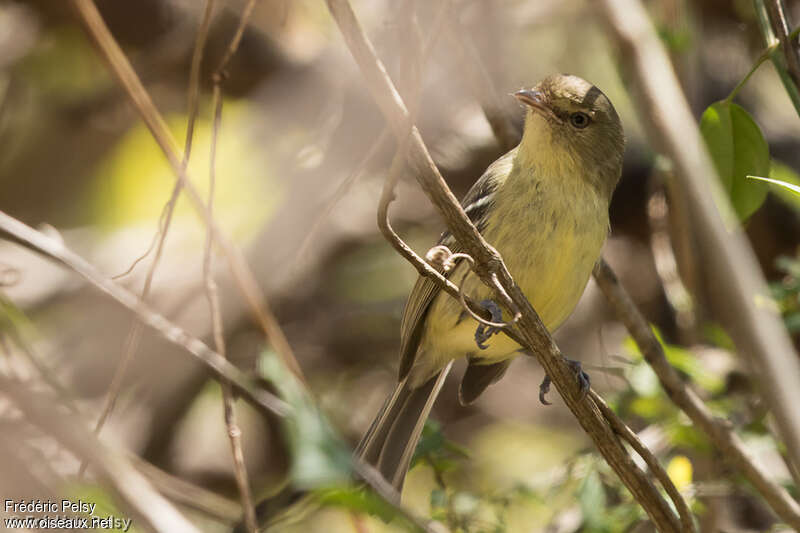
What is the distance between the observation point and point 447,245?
11.4 feet

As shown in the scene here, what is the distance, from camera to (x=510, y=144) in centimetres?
373

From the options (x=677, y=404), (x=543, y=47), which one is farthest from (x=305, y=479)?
(x=543, y=47)

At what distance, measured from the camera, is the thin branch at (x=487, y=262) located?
1.81 metres

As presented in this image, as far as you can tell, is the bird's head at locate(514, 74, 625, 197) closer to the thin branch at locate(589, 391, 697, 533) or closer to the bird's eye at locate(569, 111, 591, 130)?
the bird's eye at locate(569, 111, 591, 130)

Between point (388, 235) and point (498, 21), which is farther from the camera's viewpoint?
point (498, 21)

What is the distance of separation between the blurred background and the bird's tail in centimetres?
79

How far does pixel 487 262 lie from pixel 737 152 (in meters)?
0.93

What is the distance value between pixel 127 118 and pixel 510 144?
263 centimetres

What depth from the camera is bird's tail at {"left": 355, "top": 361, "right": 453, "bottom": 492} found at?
10.9 ft

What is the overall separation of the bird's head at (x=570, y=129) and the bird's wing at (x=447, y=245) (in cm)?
14

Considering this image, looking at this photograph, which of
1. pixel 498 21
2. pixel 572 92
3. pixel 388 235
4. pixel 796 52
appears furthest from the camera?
pixel 498 21

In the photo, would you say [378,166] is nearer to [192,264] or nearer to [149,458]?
[192,264]
